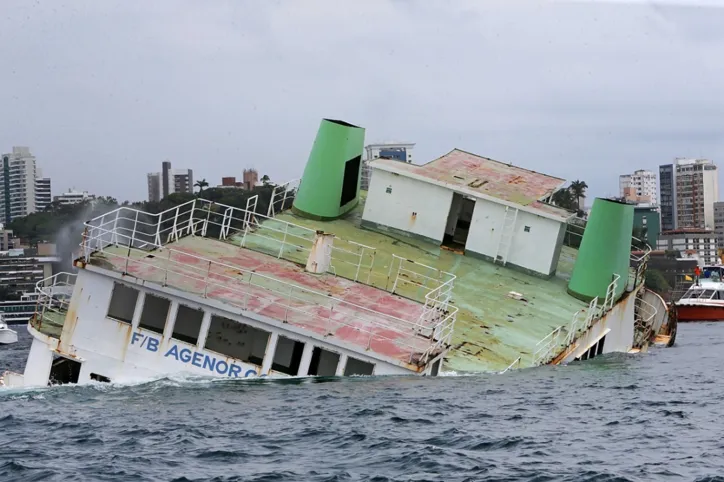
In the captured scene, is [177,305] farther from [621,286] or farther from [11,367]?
[11,367]

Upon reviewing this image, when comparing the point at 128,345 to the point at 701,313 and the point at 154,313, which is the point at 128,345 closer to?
the point at 154,313

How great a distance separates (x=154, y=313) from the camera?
3030 centimetres

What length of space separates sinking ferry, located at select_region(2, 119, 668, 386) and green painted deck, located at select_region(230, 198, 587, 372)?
9 centimetres

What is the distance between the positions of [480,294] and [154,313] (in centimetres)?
1297

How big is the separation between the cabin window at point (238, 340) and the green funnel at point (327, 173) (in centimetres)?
1565

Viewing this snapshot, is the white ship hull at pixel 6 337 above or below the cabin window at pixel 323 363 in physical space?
below

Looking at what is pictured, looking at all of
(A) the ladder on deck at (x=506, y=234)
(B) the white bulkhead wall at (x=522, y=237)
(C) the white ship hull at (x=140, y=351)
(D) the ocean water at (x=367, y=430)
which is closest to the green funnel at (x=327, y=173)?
(B) the white bulkhead wall at (x=522, y=237)

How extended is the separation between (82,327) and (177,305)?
8.00ft

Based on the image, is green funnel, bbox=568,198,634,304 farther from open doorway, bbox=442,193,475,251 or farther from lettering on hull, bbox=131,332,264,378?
lettering on hull, bbox=131,332,264,378

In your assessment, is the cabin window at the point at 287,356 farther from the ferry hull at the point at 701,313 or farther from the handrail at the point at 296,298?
the ferry hull at the point at 701,313

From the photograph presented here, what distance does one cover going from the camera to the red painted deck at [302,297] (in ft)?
99.2

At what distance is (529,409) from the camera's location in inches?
1087

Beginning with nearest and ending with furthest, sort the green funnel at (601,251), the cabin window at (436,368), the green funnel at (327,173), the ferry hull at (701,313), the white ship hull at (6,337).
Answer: the cabin window at (436,368) → the green funnel at (601,251) → the green funnel at (327,173) → the white ship hull at (6,337) → the ferry hull at (701,313)

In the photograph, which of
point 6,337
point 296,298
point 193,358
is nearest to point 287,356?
point 296,298
